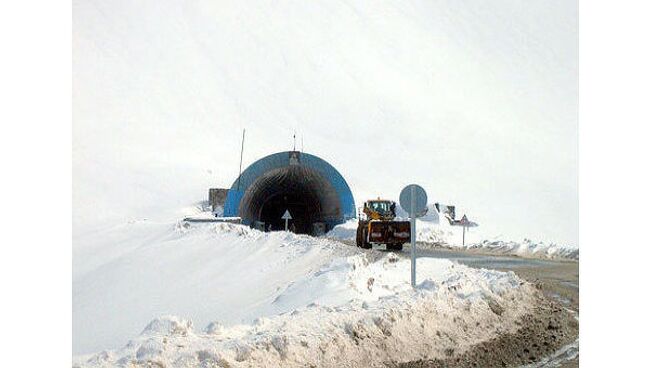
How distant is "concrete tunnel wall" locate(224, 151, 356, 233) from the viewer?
34.7m

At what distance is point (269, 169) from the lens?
3528 centimetres

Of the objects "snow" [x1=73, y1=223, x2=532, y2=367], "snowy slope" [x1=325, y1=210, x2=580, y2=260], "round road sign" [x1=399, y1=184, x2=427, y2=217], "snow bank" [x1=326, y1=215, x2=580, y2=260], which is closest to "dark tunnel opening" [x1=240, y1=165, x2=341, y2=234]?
"snow bank" [x1=326, y1=215, x2=580, y2=260]

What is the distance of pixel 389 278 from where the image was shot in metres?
14.1

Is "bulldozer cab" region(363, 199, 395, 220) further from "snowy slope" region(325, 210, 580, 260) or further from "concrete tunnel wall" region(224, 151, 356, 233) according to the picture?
"concrete tunnel wall" region(224, 151, 356, 233)

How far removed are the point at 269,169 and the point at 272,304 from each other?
74.8 feet

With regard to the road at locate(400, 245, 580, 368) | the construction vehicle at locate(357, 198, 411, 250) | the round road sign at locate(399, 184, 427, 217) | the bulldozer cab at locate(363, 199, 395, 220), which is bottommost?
the road at locate(400, 245, 580, 368)

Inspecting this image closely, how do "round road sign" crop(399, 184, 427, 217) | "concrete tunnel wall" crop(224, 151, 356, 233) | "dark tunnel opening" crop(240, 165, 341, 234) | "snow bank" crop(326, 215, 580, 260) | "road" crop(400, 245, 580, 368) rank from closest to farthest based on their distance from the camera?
"road" crop(400, 245, 580, 368) → "round road sign" crop(399, 184, 427, 217) → "snow bank" crop(326, 215, 580, 260) → "concrete tunnel wall" crop(224, 151, 356, 233) → "dark tunnel opening" crop(240, 165, 341, 234)

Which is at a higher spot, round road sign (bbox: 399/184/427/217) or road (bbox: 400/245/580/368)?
round road sign (bbox: 399/184/427/217)

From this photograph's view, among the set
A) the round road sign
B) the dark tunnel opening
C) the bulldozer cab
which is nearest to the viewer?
the round road sign

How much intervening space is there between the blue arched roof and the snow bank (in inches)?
93.6

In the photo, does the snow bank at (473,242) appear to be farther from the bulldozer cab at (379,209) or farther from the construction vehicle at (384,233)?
the construction vehicle at (384,233)

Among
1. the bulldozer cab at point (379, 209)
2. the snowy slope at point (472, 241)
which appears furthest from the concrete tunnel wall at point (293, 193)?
the bulldozer cab at point (379, 209)
